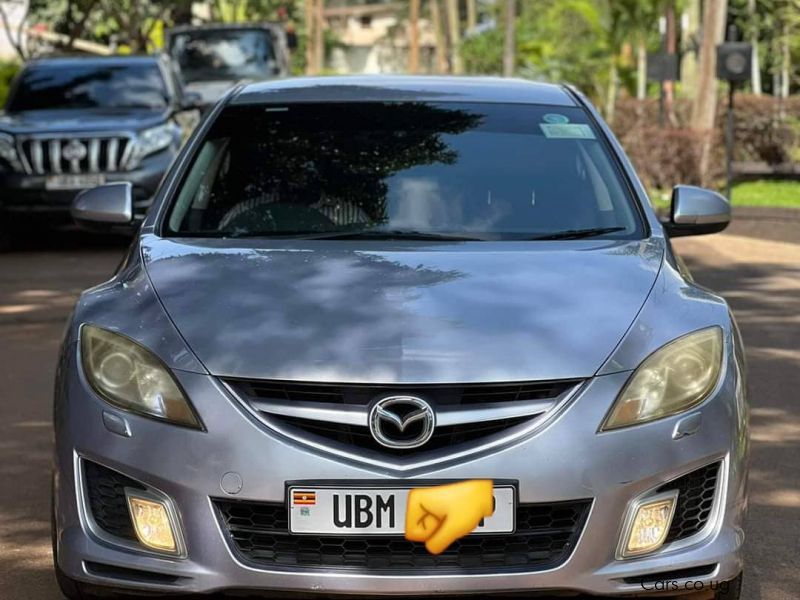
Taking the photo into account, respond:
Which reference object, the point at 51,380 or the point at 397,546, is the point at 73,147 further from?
the point at 397,546

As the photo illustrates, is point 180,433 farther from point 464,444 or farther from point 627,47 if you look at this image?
point 627,47

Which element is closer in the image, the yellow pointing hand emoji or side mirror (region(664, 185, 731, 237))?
the yellow pointing hand emoji

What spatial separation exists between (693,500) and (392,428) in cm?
75

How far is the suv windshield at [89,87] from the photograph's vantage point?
15.8 metres

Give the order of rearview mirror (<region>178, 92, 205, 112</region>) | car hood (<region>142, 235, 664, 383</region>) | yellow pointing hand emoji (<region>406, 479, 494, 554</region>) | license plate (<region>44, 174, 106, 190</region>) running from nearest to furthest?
yellow pointing hand emoji (<region>406, 479, 494, 554</region>)
car hood (<region>142, 235, 664, 383</region>)
license plate (<region>44, 174, 106, 190</region>)
rearview mirror (<region>178, 92, 205, 112</region>)

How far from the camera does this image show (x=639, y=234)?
487 centimetres

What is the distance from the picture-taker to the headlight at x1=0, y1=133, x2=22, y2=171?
47.9 ft

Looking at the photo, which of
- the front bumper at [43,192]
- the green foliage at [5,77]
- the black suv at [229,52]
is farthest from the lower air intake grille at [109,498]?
the green foliage at [5,77]

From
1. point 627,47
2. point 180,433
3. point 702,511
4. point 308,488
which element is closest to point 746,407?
point 702,511

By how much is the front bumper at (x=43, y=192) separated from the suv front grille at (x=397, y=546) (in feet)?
36.1

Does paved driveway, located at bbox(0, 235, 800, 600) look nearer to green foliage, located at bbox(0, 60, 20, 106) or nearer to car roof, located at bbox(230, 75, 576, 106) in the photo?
car roof, located at bbox(230, 75, 576, 106)

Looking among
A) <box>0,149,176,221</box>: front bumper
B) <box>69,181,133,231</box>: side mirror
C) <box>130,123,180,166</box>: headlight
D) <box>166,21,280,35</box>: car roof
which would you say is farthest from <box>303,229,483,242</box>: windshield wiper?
<box>166,21,280,35</box>: car roof

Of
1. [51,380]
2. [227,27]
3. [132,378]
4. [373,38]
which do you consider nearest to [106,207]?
[132,378]

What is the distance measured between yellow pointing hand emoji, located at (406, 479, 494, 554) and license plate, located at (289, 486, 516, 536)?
0.07ft
